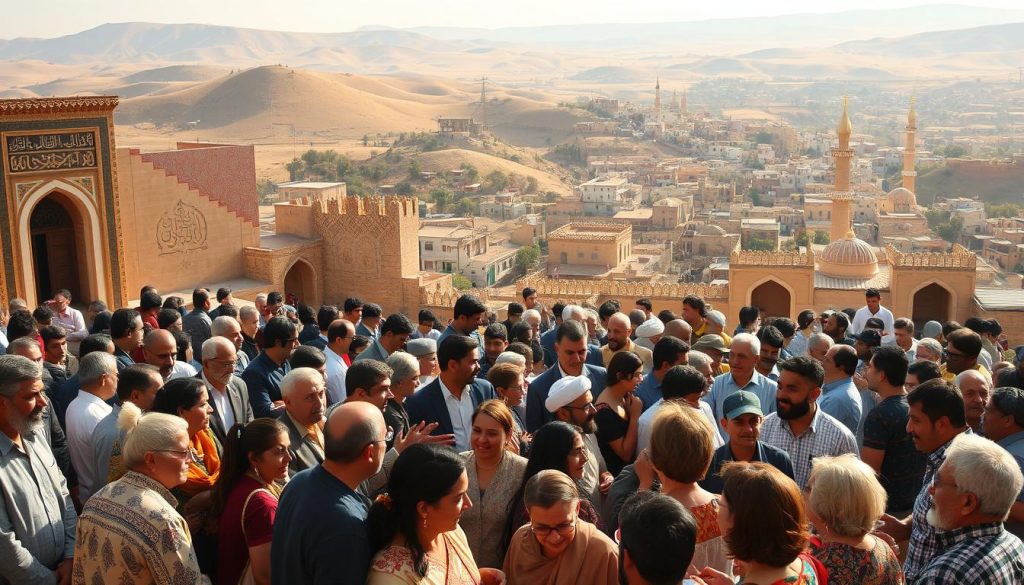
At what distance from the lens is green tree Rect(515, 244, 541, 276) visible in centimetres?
4291

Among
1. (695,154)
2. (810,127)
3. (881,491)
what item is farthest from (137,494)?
(810,127)

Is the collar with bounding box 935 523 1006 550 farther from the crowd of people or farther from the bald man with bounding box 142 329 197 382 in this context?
the bald man with bounding box 142 329 197 382

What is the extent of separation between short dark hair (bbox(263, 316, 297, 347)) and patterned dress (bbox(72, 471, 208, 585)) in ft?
6.63

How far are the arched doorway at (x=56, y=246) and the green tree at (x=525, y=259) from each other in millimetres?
28838

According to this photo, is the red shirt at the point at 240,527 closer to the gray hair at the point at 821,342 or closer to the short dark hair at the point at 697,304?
the gray hair at the point at 821,342

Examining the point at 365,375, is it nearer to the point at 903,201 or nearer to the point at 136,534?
the point at 136,534

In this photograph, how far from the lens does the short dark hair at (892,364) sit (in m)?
4.60

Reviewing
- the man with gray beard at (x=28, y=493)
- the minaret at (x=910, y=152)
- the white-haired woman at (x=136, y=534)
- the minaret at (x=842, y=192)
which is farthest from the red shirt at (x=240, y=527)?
the minaret at (x=910, y=152)

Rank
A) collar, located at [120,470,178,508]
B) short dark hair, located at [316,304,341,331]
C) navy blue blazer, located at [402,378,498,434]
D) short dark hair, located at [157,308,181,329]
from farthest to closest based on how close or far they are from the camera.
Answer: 1. short dark hair, located at [316,304,341,331]
2. short dark hair, located at [157,308,181,329]
3. navy blue blazer, located at [402,378,498,434]
4. collar, located at [120,470,178,508]

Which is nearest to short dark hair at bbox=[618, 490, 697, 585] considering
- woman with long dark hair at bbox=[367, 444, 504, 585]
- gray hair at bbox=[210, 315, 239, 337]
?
woman with long dark hair at bbox=[367, 444, 504, 585]

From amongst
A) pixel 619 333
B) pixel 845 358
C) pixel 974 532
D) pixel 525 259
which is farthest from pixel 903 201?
pixel 974 532

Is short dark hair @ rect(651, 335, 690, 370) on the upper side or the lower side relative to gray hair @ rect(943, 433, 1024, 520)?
lower

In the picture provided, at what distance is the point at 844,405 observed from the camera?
190 inches

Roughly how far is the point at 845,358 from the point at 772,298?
504 inches
